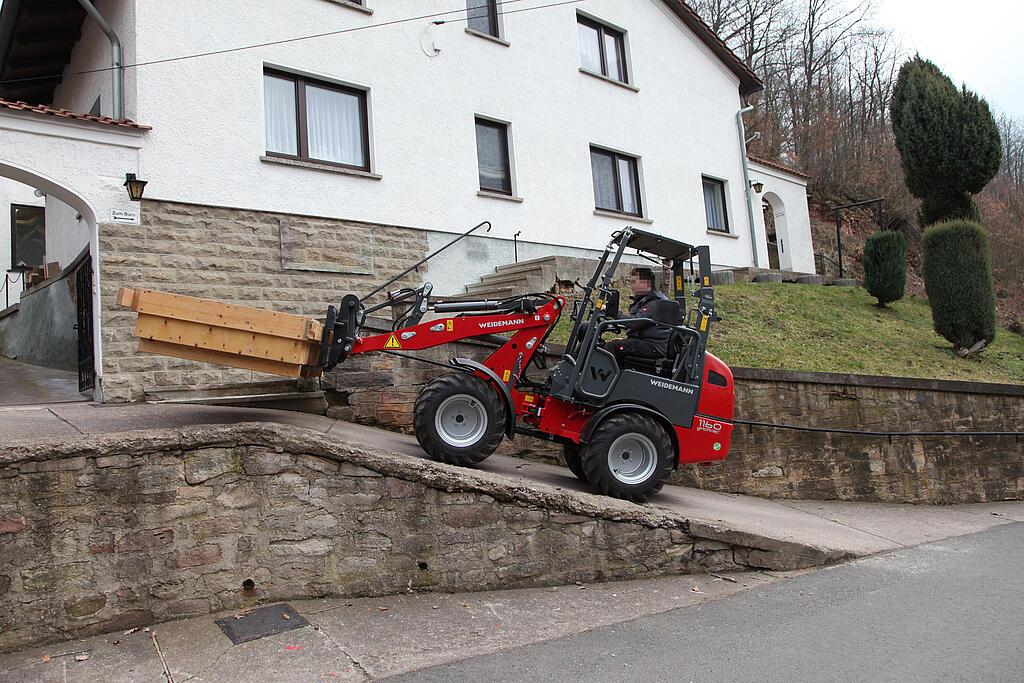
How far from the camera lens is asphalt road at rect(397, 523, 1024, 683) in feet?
13.6

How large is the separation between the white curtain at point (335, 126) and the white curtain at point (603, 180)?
16.7ft

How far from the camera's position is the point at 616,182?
1526cm

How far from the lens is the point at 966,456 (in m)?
10.1

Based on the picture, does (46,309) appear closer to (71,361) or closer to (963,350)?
(71,361)

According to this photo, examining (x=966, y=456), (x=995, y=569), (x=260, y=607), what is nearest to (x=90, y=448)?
(x=260, y=607)

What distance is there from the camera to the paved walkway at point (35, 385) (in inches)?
347

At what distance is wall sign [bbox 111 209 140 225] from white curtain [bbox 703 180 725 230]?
1246cm

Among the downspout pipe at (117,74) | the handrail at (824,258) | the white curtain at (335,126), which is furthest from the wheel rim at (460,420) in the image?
the handrail at (824,258)

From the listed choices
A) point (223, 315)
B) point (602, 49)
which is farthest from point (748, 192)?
point (223, 315)

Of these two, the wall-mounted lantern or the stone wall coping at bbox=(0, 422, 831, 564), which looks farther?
the wall-mounted lantern

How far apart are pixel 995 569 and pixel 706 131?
12990 millimetres

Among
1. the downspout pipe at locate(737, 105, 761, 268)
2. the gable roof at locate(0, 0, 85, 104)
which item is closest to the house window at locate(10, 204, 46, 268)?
the gable roof at locate(0, 0, 85, 104)

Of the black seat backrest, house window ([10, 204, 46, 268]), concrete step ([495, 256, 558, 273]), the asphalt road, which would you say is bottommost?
the asphalt road

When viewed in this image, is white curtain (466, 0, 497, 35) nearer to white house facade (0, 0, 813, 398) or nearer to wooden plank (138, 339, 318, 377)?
white house facade (0, 0, 813, 398)
